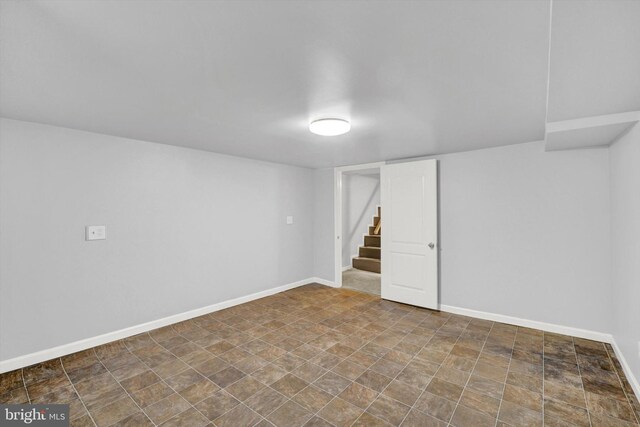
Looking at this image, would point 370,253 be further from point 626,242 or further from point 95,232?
point 95,232

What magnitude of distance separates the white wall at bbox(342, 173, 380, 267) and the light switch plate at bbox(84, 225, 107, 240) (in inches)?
177

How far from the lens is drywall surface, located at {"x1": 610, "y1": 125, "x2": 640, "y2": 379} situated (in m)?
2.08

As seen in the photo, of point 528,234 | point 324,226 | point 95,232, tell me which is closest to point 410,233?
point 528,234

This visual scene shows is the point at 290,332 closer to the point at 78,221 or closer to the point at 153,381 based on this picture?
the point at 153,381

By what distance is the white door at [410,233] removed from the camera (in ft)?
12.6

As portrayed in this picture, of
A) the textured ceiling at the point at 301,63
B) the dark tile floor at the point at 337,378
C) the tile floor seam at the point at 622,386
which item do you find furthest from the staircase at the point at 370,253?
the textured ceiling at the point at 301,63

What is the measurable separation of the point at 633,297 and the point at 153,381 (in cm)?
378

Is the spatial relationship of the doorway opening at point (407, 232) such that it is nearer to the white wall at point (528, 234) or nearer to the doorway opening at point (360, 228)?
the white wall at point (528, 234)

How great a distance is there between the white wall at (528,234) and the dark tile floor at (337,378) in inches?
14.7

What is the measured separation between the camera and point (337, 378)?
2297mm

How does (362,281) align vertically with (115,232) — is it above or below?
below

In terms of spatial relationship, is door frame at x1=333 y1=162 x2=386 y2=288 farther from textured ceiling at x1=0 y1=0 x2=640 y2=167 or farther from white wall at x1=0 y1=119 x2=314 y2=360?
textured ceiling at x1=0 y1=0 x2=640 y2=167

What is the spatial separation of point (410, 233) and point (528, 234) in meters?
1.36

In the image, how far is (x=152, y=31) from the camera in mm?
1254
